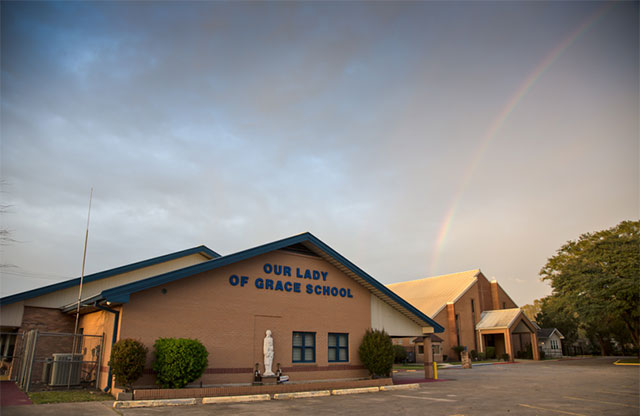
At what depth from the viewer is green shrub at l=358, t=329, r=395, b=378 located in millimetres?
23391

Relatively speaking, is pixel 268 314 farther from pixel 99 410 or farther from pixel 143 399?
pixel 99 410

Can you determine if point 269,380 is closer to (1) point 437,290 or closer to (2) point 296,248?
(2) point 296,248

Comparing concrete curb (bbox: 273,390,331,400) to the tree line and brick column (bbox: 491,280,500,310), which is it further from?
brick column (bbox: 491,280,500,310)

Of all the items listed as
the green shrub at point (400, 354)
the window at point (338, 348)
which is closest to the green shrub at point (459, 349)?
the green shrub at point (400, 354)

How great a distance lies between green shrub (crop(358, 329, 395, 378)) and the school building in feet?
1.55

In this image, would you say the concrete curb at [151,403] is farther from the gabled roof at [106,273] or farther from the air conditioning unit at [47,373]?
the gabled roof at [106,273]

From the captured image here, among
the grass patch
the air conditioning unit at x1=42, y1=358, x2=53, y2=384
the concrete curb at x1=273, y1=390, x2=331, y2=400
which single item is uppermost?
the air conditioning unit at x1=42, y1=358, x2=53, y2=384

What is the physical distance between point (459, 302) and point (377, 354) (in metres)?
36.0

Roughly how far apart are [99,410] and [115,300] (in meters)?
4.07

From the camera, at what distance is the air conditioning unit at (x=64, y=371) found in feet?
58.9

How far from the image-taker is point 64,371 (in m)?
18.2

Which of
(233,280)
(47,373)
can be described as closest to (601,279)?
(233,280)

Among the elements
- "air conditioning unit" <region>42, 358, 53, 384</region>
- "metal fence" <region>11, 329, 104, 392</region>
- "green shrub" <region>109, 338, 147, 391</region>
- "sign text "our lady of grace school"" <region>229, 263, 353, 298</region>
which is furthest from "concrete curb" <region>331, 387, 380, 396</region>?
"air conditioning unit" <region>42, 358, 53, 384</region>

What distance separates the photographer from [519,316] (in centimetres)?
5519
